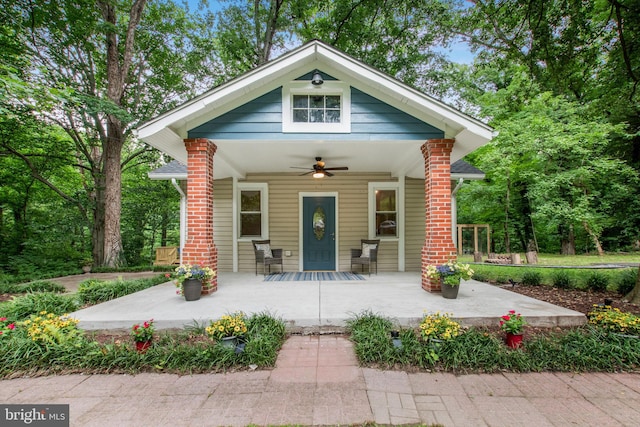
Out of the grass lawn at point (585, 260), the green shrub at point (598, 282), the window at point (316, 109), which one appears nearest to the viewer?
the window at point (316, 109)

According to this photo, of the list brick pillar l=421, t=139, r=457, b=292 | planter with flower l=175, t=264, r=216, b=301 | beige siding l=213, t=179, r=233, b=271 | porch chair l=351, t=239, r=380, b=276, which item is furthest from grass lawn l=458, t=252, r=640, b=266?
planter with flower l=175, t=264, r=216, b=301

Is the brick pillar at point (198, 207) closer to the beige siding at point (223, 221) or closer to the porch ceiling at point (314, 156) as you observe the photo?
the porch ceiling at point (314, 156)

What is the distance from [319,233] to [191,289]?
362 centimetres

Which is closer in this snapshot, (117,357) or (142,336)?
(117,357)

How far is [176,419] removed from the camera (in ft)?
6.12

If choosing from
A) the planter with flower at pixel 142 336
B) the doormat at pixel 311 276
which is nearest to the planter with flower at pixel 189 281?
the planter with flower at pixel 142 336

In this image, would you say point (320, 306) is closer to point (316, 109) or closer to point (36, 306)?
point (316, 109)

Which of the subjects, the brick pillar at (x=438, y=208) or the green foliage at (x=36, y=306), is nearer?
the green foliage at (x=36, y=306)

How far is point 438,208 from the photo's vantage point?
443cm

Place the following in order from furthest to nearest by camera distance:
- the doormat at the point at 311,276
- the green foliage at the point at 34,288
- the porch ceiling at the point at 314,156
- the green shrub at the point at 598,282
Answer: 1. the doormat at the point at 311,276
2. the green foliage at the point at 34,288
3. the green shrub at the point at 598,282
4. the porch ceiling at the point at 314,156

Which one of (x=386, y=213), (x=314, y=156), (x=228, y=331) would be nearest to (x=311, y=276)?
(x=386, y=213)

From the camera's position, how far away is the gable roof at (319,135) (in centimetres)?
418

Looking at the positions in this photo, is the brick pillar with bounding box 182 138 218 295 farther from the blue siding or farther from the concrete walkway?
the concrete walkway

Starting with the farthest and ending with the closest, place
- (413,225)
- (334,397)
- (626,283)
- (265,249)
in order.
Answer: (413,225) < (265,249) < (626,283) < (334,397)
